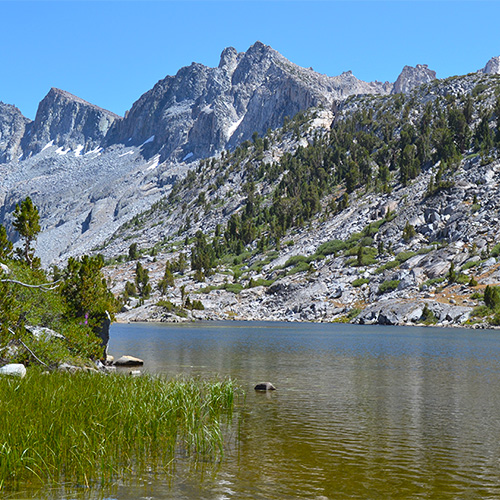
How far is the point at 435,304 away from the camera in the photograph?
94688 millimetres

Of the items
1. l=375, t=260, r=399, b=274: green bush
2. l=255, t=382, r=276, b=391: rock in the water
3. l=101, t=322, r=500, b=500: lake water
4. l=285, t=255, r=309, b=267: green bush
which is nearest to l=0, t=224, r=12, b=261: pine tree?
l=101, t=322, r=500, b=500: lake water

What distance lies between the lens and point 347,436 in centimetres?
1806

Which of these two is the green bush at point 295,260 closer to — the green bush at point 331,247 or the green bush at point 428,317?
the green bush at point 331,247

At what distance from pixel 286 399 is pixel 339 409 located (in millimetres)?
3112

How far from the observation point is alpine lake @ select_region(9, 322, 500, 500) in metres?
12.6

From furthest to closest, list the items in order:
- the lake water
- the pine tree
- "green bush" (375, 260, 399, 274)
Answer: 1. "green bush" (375, 260, 399, 274)
2. the pine tree
3. the lake water

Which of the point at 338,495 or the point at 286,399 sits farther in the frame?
the point at 286,399

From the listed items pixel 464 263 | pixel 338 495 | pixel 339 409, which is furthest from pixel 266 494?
pixel 464 263

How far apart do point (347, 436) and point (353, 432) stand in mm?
667

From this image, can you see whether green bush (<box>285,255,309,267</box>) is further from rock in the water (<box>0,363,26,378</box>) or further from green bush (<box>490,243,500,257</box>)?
rock in the water (<box>0,363,26,378</box>)

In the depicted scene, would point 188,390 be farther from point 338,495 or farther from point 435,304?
point 435,304

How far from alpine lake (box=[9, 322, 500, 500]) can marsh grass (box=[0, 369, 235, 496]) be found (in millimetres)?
675

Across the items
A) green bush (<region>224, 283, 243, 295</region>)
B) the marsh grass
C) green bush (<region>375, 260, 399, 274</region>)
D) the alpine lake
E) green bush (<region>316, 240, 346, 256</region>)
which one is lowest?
the alpine lake

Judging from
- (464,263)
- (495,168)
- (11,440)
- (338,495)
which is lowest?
(338,495)
